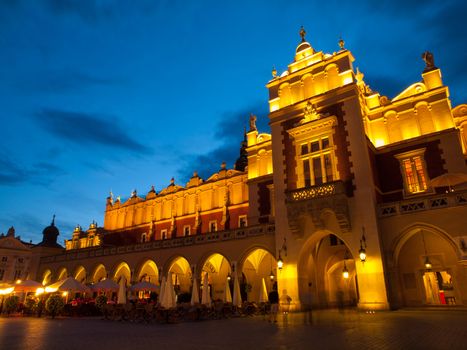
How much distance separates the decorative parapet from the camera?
808 inches

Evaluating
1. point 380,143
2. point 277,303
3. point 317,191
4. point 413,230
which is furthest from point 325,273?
point 380,143

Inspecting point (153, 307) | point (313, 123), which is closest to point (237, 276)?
point (153, 307)

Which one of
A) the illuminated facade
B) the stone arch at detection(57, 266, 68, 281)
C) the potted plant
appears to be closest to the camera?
the illuminated facade

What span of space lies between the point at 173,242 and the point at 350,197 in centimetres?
1649

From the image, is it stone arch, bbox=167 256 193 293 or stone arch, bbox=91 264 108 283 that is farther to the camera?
stone arch, bbox=91 264 108 283

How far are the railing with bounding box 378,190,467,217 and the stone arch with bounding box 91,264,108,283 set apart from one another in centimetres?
2858

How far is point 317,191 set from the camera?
70.7ft

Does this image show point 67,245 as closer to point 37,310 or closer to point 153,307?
point 37,310

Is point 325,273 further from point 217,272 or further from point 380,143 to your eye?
point 217,272

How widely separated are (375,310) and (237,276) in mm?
10087

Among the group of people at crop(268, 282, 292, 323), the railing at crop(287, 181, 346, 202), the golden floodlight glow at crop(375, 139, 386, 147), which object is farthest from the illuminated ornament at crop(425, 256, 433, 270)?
the group of people at crop(268, 282, 292, 323)

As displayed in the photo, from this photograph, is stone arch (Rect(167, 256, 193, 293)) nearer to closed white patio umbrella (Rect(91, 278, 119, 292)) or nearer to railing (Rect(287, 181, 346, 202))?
closed white patio umbrella (Rect(91, 278, 119, 292))

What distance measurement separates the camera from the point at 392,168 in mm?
23219

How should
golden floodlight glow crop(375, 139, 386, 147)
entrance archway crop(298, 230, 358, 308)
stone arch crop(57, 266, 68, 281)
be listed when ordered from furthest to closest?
stone arch crop(57, 266, 68, 281), golden floodlight glow crop(375, 139, 386, 147), entrance archway crop(298, 230, 358, 308)
